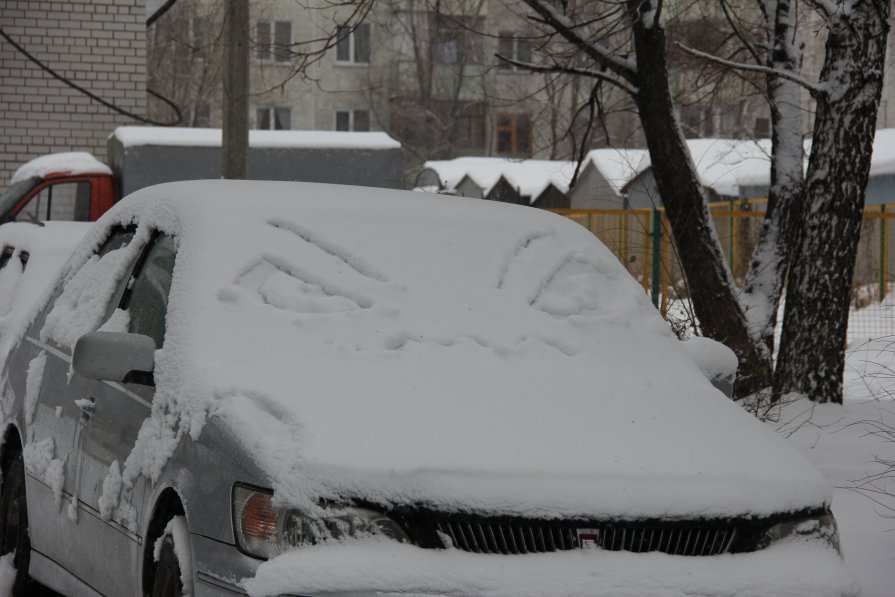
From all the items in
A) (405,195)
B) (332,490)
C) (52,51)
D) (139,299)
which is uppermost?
(52,51)

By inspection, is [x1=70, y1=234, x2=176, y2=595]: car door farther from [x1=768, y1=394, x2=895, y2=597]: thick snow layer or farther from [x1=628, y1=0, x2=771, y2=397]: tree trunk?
[x1=628, y1=0, x2=771, y2=397]: tree trunk

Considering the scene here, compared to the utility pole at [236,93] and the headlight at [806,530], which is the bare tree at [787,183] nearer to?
the utility pole at [236,93]

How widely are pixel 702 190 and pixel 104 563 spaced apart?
22.3 feet

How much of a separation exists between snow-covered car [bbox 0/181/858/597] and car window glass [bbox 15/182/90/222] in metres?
10.9

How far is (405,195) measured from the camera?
5.24 metres

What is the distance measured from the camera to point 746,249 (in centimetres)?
2123

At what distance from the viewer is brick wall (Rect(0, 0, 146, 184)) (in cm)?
2017

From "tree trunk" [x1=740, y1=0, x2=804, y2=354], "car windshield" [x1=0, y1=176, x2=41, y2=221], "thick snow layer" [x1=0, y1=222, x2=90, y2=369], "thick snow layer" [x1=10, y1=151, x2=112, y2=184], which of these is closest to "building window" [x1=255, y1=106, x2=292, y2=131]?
"thick snow layer" [x1=10, y1=151, x2=112, y2=184]

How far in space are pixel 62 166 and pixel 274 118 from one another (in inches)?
1631

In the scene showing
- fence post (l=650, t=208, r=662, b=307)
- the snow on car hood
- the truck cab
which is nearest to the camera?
the snow on car hood

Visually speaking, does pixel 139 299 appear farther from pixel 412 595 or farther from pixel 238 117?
pixel 238 117

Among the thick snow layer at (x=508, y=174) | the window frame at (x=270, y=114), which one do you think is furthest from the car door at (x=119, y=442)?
the window frame at (x=270, y=114)

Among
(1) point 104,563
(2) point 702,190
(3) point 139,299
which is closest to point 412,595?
(1) point 104,563

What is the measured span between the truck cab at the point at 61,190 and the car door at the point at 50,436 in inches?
412
